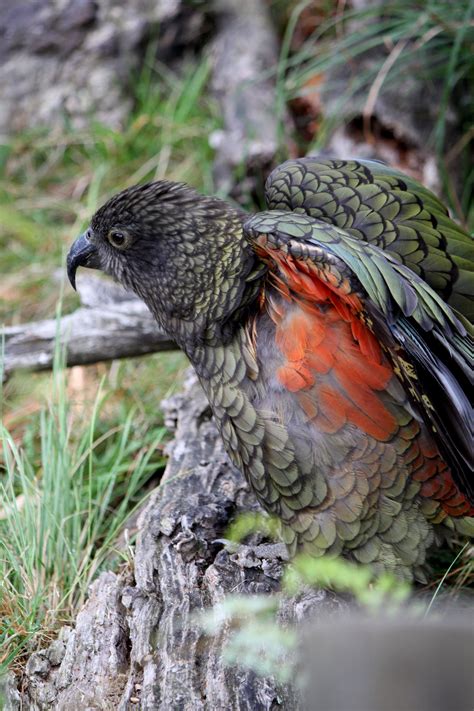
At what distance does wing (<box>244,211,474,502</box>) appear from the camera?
2168 millimetres

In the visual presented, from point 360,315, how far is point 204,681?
110 cm

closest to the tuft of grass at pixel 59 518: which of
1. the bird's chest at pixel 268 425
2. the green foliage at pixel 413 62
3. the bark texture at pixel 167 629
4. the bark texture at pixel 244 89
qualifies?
the bark texture at pixel 167 629

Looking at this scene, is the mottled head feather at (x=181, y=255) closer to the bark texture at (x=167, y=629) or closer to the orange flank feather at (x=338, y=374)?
the orange flank feather at (x=338, y=374)

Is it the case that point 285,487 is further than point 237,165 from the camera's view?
No

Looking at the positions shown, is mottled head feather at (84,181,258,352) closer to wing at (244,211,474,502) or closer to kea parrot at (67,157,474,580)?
kea parrot at (67,157,474,580)

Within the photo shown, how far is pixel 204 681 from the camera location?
221cm

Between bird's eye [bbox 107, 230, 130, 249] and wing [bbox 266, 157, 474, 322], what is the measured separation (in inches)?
20.3

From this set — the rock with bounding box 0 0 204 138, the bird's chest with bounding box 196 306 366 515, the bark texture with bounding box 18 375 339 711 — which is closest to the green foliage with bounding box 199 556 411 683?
the bark texture with bounding box 18 375 339 711

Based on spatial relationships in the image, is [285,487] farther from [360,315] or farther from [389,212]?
[389,212]

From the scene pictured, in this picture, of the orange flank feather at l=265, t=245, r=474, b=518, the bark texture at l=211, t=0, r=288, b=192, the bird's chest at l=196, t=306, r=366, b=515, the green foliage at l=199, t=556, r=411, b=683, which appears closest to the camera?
the green foliage at l=199, t=556, r=411, b=683

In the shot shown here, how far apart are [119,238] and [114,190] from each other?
7.75 feet

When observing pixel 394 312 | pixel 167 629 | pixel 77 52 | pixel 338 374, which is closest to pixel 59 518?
pixel 167 629

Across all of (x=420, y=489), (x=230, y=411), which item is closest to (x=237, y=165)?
(x=230, y=411)

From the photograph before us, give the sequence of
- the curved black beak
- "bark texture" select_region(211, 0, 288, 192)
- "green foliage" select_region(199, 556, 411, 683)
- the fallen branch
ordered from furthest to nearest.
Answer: "bark texture" select_region(211, 0, 288, 192)
the fallen branch
the curved black beak
"green foliage" select_region(199, 556, 411, 683)
